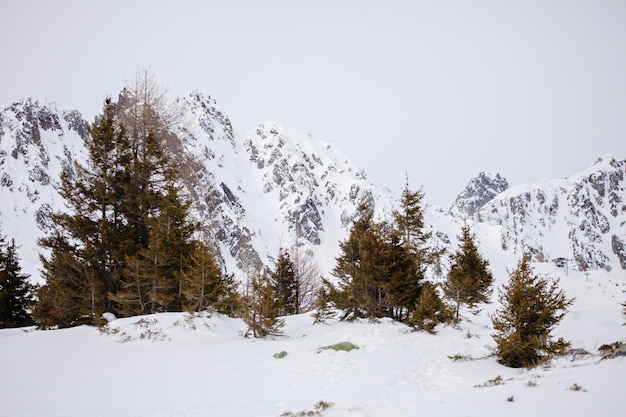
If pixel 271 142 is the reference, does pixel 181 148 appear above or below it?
below

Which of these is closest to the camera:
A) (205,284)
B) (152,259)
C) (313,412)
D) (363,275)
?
(313,412)

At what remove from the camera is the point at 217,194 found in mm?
129625

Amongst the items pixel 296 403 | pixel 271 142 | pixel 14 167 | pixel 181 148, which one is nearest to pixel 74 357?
pixel 296 403

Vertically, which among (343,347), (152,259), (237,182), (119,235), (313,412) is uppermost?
(237,182)

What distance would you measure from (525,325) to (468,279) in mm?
8908

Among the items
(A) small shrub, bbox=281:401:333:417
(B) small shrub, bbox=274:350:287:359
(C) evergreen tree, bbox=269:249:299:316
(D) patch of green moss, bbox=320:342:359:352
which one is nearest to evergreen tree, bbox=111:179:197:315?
(B) small shrub, bbox=274:350:287:359

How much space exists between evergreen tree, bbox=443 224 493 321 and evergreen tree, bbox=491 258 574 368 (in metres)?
7.96

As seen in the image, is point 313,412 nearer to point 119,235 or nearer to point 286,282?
point 119,235

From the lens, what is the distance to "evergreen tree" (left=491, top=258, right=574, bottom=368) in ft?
30.4

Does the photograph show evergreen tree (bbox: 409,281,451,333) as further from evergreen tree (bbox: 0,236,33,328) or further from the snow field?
evergreen tree (bbox: 0,236,33,328)

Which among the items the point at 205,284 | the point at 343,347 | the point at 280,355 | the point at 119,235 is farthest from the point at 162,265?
the point at 343,347

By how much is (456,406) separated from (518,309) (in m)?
5.70

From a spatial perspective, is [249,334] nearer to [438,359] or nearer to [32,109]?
[438,359]

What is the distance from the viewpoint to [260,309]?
1213 centimetres
